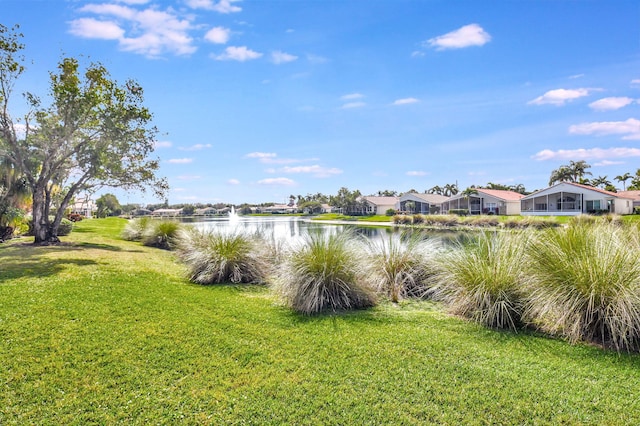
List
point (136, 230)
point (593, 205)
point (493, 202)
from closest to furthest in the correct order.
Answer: point (136, 230) → point (593, 205) → point (493, 202)

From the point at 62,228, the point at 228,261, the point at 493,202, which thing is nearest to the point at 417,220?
the point at 493,202

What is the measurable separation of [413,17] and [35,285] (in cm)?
993

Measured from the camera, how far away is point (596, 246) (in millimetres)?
4332

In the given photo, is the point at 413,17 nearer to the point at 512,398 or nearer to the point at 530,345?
the point at 530,345

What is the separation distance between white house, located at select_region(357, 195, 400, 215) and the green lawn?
59.1 meters

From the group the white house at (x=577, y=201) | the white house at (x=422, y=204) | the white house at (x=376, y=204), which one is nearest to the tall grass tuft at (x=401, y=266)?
the white house at (x=577, y=201)

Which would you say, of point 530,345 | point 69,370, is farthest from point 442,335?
point 69,370

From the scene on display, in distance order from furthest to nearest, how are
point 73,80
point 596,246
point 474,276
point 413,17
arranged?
point 73,80, point 413,17, point 474,276, point 596,246

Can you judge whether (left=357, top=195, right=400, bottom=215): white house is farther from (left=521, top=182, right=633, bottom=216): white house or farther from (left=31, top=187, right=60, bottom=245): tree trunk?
(left=31, top=187, right=60, bottom=245): tree trunk

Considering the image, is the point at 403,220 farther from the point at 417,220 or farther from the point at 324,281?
the point at 324,281

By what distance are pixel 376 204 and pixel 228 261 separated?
57589 mm

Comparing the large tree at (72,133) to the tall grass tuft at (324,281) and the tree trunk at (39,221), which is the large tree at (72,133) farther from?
the tall grass tuft at (324,281)

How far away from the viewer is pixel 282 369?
335cm

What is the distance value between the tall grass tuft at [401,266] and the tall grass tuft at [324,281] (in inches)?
20.7
